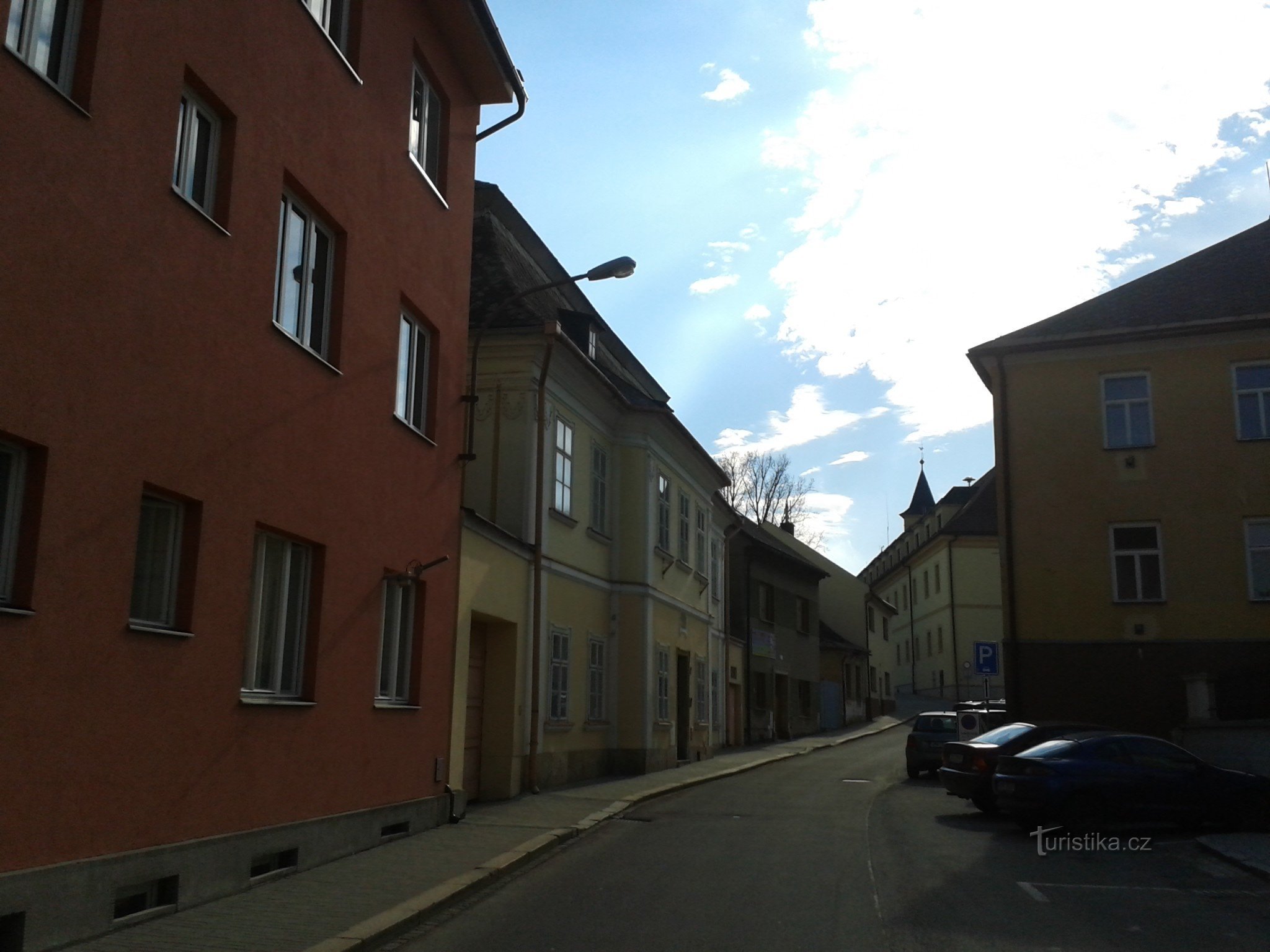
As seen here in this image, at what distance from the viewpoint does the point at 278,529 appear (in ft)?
33.9

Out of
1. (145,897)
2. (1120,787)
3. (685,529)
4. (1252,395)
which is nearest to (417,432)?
(145,897)

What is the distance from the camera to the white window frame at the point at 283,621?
398 inches

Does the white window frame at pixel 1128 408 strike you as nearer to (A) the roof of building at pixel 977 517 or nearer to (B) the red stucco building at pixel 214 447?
(B) the red stucco building at pixel 214 447

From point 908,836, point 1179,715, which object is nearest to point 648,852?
point 908,836

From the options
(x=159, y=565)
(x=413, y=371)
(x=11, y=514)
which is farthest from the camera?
(x=413, y=371)

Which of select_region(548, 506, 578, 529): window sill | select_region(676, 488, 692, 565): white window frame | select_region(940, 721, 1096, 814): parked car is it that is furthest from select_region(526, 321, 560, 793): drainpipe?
select_region(676, 488, 692, 565): white window frame

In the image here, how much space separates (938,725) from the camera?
25453 mm

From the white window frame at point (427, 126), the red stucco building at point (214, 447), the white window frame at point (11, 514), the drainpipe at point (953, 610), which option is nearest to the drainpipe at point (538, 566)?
the red stucco building at point (214, 447)

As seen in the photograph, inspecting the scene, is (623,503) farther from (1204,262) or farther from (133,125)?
(133,125)

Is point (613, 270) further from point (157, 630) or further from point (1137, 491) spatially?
point (1137, 491)

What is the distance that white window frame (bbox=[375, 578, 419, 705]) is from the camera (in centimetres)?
1309

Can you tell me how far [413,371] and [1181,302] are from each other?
740 inches

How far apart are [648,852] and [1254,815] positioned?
8.32m

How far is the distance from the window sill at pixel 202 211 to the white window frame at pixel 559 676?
39.3 feet
